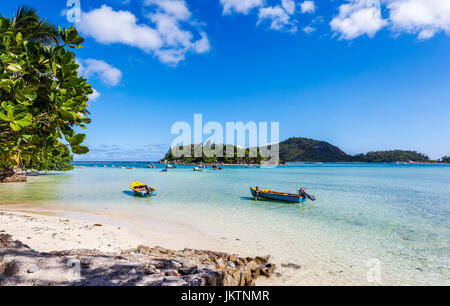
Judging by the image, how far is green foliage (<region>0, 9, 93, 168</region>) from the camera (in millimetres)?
2713

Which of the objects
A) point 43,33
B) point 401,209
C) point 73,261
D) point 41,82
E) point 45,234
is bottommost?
point 401,209

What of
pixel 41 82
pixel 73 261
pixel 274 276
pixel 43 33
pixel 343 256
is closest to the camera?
pixel 41 82

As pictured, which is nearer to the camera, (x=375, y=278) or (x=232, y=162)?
(x=375, y=278)

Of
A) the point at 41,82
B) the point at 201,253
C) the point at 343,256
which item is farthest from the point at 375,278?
the point at 41,82

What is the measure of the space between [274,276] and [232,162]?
126 m

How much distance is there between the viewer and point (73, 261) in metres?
4.65

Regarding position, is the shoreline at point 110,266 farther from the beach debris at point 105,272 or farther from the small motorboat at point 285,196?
the small motorboat at point 285,196

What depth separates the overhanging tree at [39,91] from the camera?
2.71 meters

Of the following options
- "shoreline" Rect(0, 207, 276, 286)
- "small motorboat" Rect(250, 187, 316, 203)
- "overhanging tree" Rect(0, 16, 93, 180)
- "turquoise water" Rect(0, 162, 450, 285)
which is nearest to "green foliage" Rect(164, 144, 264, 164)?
"small motorboat" Rect(250, 187, 316, 203)

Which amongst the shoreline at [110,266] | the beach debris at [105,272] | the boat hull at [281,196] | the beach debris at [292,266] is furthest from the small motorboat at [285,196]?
the beach debris at [105,272]

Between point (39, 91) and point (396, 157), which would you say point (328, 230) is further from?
point (396, 157)

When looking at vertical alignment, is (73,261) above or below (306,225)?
above

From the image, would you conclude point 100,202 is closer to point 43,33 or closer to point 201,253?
point 43,33

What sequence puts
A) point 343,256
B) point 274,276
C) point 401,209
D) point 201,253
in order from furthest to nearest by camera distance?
point 401,209
point 343,256
point 201,253
point 274,276
